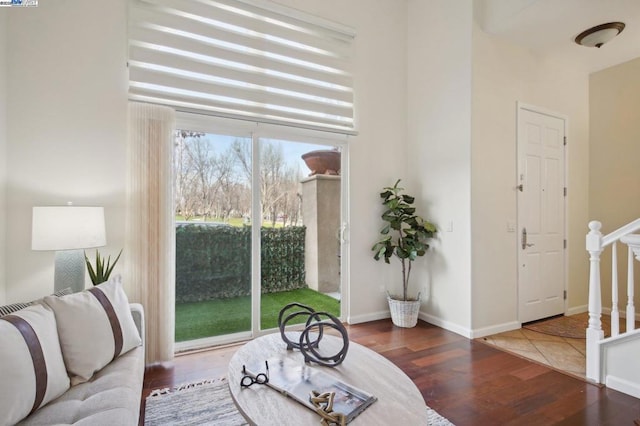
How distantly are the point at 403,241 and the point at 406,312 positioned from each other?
2.69ft

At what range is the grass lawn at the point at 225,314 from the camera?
3096 mm

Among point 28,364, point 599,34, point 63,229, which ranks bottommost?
point 28,364

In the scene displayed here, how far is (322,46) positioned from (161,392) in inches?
145

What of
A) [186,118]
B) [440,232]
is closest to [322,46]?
[186,118]

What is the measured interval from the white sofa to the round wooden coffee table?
486 millimetres

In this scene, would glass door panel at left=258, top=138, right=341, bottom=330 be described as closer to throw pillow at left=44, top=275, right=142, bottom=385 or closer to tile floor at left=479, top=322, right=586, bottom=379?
throw pillow at left=44, top=275, right=142, bottom=385

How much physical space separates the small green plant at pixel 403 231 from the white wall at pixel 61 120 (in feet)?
8.99

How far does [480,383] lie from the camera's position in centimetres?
243

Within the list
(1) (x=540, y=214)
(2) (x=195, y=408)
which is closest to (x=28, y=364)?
(2) (x=195, y=408)

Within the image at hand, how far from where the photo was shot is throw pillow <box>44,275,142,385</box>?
1.60 meters

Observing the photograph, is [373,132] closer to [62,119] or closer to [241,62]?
[241,62]

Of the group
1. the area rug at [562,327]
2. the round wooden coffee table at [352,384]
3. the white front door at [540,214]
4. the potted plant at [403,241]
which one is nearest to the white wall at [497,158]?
the white front door at [540,214]

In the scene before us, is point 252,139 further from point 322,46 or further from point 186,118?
point 322,46

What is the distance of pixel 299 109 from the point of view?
3.53m
